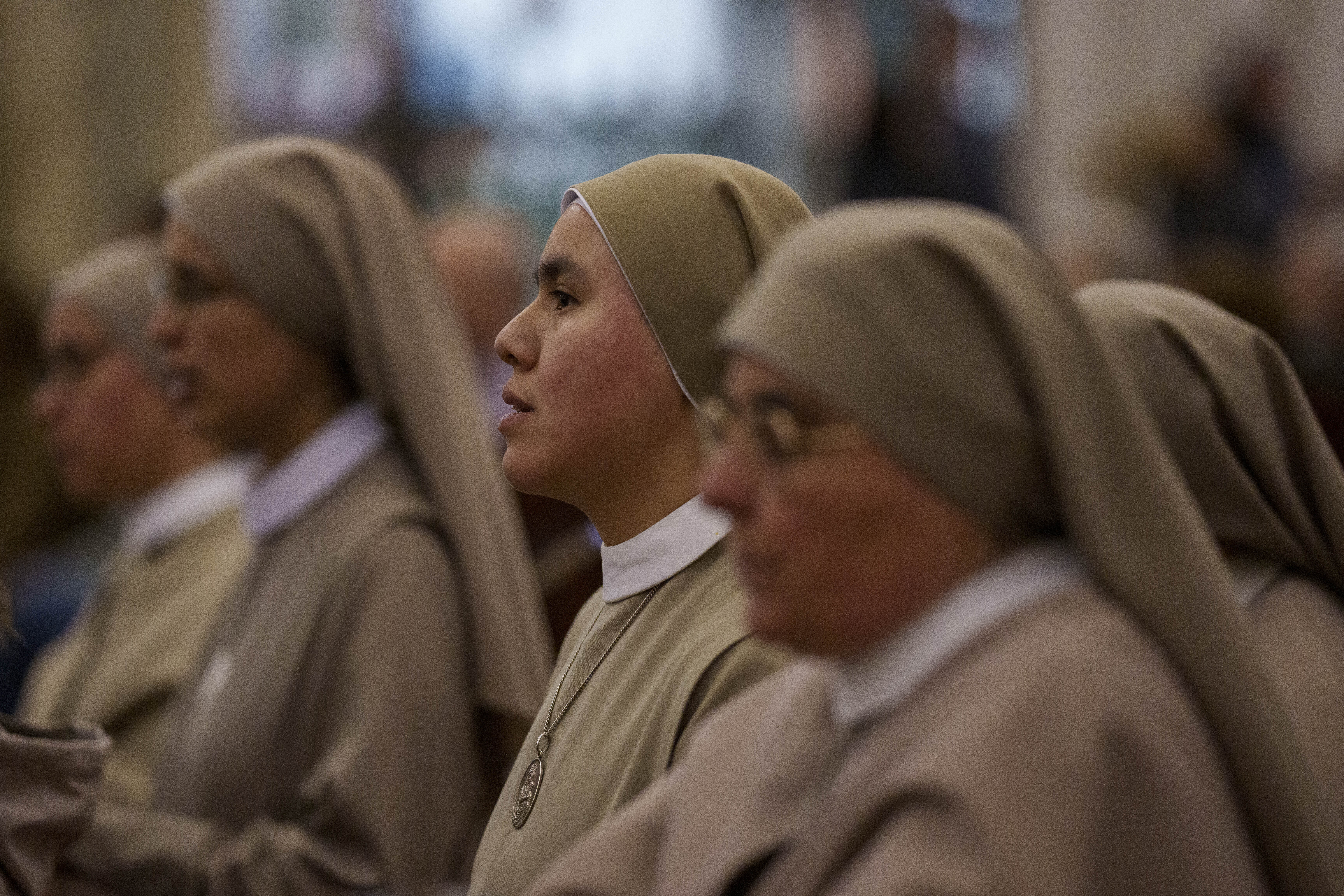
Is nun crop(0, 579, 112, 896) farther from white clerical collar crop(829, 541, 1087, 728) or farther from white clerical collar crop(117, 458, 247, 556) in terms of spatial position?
white clerical collar crop(117, 458, 247, 556)

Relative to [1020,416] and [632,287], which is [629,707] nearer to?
[632,287]

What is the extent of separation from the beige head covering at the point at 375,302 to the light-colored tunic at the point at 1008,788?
1.71m

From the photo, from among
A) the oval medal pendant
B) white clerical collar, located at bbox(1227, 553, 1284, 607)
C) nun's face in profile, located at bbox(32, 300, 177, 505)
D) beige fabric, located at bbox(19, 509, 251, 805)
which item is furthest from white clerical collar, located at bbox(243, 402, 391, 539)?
white clerical collar, located at bbox(1227, 553, 1284, 607)

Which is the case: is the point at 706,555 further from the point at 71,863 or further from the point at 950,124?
the point at 950,124

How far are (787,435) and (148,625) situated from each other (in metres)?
2.96

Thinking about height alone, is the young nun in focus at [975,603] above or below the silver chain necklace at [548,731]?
above

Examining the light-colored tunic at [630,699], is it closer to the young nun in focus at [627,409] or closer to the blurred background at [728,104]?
the young nun in focus at [627,409]

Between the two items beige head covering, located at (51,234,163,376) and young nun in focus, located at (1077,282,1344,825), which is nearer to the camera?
young nun in focus, located at (1077,282,1344,825)

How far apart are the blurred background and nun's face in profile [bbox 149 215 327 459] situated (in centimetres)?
436

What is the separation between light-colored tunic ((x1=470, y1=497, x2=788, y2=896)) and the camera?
215 cm

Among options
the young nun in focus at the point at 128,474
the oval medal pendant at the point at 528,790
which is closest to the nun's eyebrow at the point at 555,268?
the oval medal pendant at the point at 528,790

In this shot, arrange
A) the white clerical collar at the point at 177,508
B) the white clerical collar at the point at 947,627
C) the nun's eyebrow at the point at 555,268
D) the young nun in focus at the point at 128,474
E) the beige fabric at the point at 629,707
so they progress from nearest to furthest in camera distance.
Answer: the white clerical collar at the point at 947,627, the beige fabric at the point at 629,707, the nun's eyebrow at the point at 555,268, the young nun in focus at the point at 128,474, the white clerical collar at the point at 177,508

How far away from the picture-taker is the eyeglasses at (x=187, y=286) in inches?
139

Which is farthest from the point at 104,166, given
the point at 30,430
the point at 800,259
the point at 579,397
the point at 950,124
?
the point at 800,259
